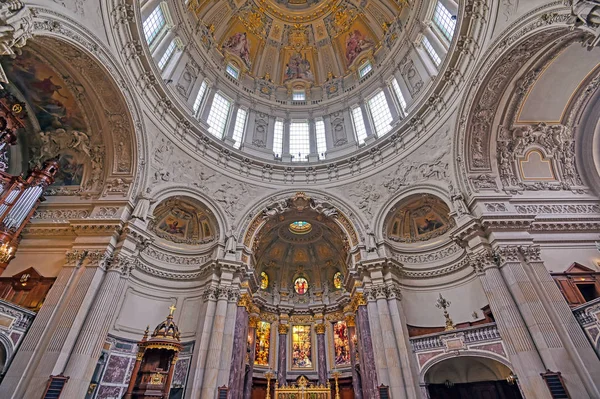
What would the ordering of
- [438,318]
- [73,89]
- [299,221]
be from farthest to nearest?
[299,221]
[438,318]
[73,89]

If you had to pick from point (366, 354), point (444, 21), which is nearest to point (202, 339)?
point (366, 354)

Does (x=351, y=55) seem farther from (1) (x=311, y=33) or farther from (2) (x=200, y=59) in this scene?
(2) (x=200, y=59)

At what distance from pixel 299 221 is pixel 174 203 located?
7923mm

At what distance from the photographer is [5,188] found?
406 inches

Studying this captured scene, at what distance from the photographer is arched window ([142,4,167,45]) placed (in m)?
16.1

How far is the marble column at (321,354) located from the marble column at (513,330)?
10.9 metres

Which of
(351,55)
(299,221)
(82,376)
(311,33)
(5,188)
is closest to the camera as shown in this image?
(82,376)

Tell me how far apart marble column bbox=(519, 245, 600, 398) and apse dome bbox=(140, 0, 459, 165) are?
928cm

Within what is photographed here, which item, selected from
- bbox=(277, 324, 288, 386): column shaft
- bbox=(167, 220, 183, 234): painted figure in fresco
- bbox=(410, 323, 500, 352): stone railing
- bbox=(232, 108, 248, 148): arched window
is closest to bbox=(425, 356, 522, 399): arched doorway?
bbox=(410, 323, 500, 352): stone railing

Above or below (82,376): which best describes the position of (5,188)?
above

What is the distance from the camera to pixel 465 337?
1152cm

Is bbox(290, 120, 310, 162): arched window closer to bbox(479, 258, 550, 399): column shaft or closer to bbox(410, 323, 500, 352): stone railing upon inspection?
bbox(410, 323, 500, 352): stone railing

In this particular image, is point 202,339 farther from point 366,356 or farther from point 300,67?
point 300,67

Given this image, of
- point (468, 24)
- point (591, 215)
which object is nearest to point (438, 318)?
point (591, 215)
